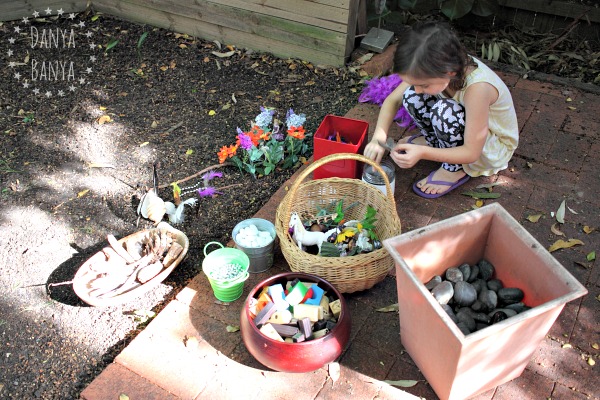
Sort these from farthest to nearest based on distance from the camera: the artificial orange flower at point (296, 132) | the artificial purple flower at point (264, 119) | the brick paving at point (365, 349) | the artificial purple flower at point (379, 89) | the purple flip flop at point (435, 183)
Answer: the artificial purple flower at point (379, 89) < the artificial purple flower at point (264, 119) < the artificial orange flower at point (296, 132) < the purple flip flop at point (435, 183) < the brick paving at point (365, 349)

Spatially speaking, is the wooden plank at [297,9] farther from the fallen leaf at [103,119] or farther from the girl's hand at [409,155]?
the girl's hand at [409,155]

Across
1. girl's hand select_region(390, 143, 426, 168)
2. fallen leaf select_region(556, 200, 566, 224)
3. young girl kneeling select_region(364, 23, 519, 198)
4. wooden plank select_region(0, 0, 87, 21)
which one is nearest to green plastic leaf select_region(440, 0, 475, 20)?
young girl kneeling select_region(364, 23, 519, 198)

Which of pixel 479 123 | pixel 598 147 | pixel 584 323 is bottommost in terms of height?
pixel 584 323

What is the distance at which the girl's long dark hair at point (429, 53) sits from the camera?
7.36ft

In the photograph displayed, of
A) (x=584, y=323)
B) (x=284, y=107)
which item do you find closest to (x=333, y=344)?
(x=584, y=323)

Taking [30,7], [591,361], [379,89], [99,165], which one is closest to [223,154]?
[99,165]

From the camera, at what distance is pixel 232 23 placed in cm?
417

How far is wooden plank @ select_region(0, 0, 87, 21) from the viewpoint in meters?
4.50

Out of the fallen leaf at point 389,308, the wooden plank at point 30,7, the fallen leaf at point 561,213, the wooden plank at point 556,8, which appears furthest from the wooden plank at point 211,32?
the fallen leaf at point 389,308

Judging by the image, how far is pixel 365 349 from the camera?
2225 millimetres

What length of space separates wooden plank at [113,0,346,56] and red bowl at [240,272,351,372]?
2296 mm

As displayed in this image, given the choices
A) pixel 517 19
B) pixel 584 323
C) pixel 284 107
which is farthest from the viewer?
pixel 517 19

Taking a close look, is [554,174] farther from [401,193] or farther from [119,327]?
[119,327]

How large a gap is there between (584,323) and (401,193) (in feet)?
3.52
